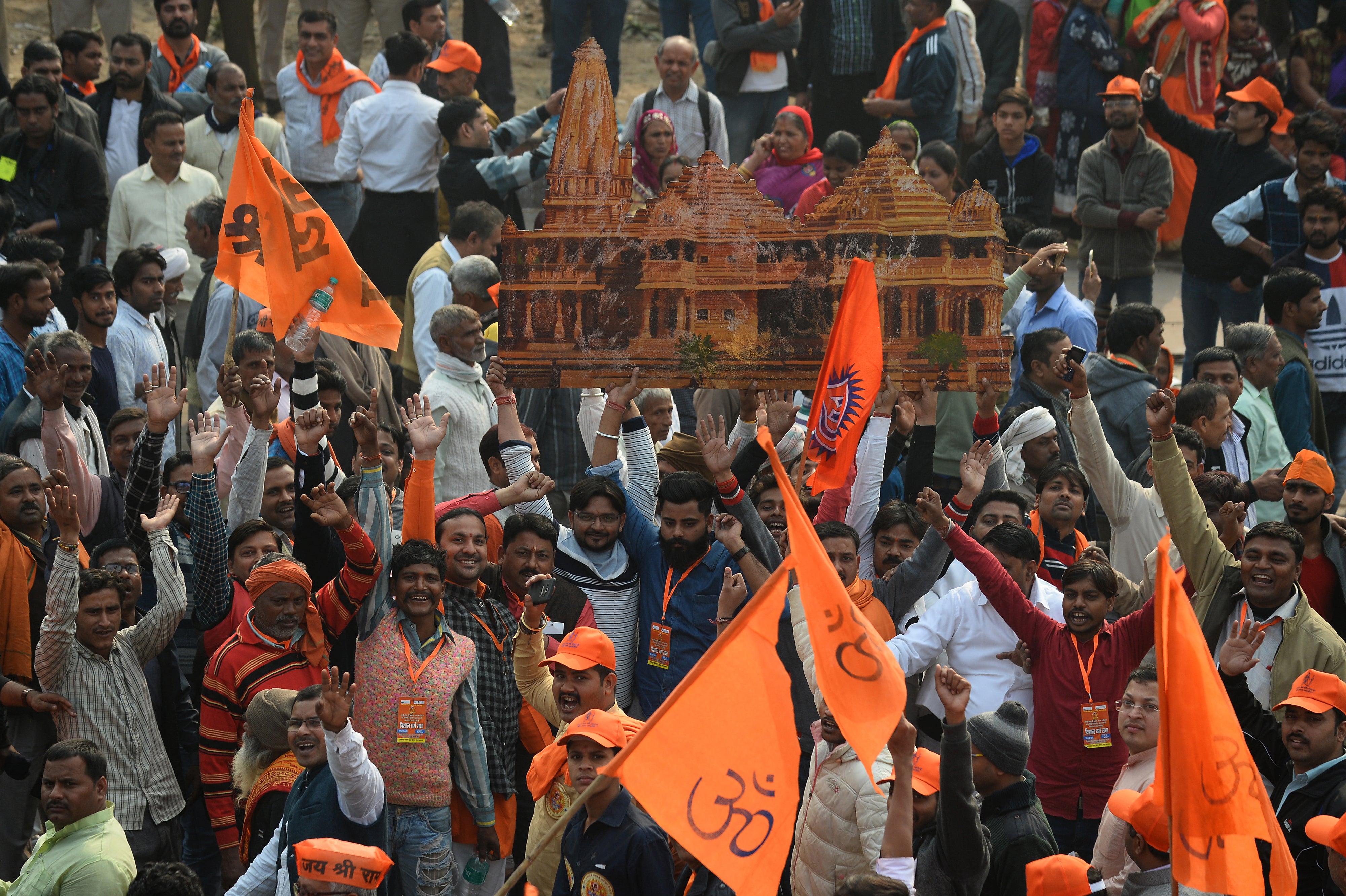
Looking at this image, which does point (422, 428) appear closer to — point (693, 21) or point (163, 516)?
point (163, 516)

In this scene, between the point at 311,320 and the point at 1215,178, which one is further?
the point at 1215,178

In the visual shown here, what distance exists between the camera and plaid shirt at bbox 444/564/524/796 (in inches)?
261

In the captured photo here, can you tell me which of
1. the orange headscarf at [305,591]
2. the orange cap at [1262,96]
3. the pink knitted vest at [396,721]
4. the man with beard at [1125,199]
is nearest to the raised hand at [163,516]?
the orange headscarf at [305,591]

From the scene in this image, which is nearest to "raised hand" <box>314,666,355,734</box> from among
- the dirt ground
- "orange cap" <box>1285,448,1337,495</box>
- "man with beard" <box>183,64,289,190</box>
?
"orange cap" <box>1285,448,1337,495</box>

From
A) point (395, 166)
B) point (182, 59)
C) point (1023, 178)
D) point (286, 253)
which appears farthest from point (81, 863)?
point (182, 59)

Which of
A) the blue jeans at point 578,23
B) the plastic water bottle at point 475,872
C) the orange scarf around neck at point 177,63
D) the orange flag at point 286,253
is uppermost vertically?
the blue jeans at point 578,23

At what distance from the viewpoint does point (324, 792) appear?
18.4 feet

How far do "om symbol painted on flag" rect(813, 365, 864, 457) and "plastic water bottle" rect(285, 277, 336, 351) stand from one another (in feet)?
8.11

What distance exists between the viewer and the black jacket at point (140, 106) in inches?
471

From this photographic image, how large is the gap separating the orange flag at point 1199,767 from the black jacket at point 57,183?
8456mm

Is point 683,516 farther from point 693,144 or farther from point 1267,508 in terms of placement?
point 693,144

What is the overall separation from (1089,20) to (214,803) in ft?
33.1

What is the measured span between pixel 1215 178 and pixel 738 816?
8.55 meters

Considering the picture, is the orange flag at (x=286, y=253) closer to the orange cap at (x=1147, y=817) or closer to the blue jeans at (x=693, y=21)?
the orange cap at (x=1147, y=817)
